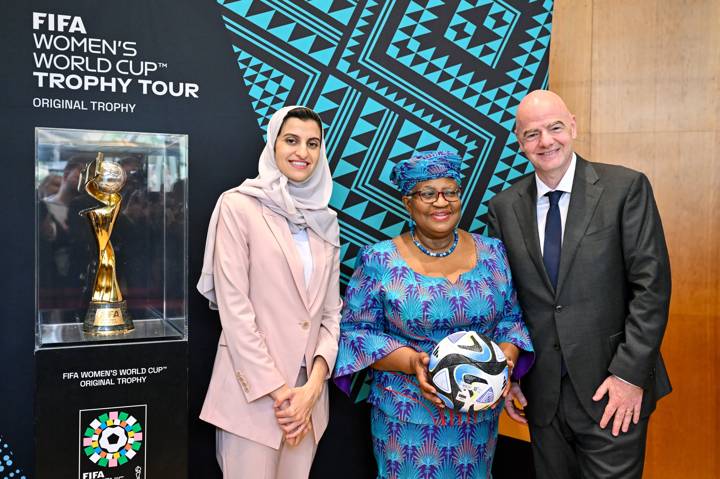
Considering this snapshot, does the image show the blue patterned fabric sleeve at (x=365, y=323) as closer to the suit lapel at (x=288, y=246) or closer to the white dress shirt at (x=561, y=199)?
the suit lapel at (x=288, y=246)

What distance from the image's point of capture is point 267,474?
2350 millimetres

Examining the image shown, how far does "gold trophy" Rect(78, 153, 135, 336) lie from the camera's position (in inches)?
91.6

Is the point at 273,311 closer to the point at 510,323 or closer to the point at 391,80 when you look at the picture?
the point at 510,323

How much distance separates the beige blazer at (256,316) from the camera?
2.25 meters

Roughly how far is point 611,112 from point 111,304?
2.70 metres

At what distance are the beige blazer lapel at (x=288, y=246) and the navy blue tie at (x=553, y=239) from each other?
94cm

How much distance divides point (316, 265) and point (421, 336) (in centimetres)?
50

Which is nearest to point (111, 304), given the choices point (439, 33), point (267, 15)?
point (267, 15)

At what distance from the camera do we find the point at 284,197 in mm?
2365

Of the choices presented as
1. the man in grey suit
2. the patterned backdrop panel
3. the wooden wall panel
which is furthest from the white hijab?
the wooden wall panel

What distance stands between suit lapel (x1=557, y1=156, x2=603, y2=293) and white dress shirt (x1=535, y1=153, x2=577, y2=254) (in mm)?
31

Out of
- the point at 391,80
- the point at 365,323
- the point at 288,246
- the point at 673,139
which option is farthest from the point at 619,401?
the point at 391,80

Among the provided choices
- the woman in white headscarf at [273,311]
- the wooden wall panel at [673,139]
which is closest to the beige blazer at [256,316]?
the woman in white headscarf at [273,311]

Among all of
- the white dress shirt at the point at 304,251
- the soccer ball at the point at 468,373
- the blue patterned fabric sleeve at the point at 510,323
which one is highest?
the white dress shirt at the point at 304,251
